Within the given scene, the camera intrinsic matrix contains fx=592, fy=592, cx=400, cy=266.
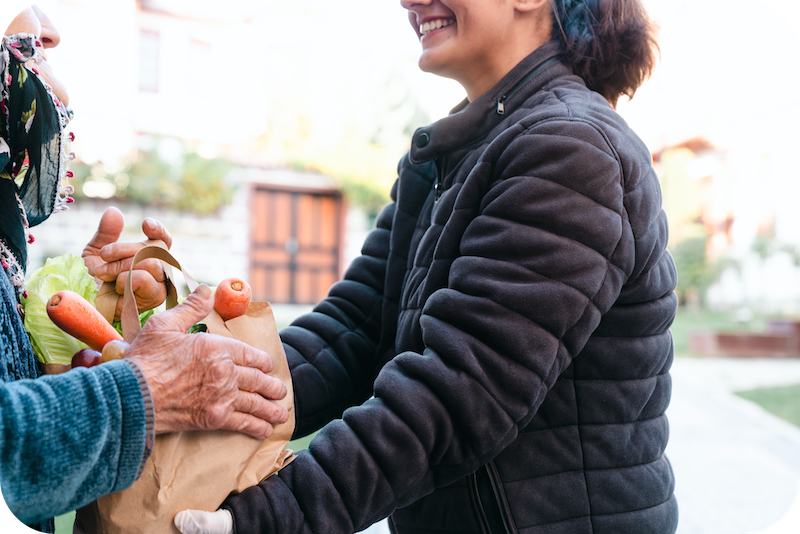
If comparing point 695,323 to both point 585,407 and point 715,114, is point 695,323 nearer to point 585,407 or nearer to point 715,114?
point 715,114

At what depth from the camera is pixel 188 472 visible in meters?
0.92

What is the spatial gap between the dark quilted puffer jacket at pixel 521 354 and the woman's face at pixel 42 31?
70cm

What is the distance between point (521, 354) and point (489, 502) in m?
0.31

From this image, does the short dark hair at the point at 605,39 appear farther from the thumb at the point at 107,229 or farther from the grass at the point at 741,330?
the grass at the point at 741,330

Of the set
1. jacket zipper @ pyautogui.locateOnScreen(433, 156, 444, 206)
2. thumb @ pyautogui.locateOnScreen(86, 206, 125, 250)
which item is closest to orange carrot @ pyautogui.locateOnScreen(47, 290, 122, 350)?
thumb @ pyautogui.locateOnScreen(86, 206, 125, 250)

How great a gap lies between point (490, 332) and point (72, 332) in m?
0.70

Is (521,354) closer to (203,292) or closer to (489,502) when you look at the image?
(489,502)

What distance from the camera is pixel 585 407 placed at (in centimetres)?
106

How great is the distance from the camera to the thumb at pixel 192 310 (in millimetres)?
944

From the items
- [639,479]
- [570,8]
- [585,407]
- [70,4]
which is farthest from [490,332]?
[70,4]

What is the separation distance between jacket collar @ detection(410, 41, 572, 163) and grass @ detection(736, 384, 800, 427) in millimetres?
5379

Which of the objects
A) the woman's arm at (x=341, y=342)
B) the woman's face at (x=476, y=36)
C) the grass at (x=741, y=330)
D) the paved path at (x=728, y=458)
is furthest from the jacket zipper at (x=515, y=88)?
the grass at (x=741, y=330)

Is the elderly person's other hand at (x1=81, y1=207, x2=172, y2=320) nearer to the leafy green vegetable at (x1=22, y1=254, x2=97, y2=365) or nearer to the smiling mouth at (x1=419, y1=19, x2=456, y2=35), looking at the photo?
the leafy green vegetable at (x1=22, y1=254, x2=97, y2=365)

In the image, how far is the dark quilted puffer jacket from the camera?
3.04ft
